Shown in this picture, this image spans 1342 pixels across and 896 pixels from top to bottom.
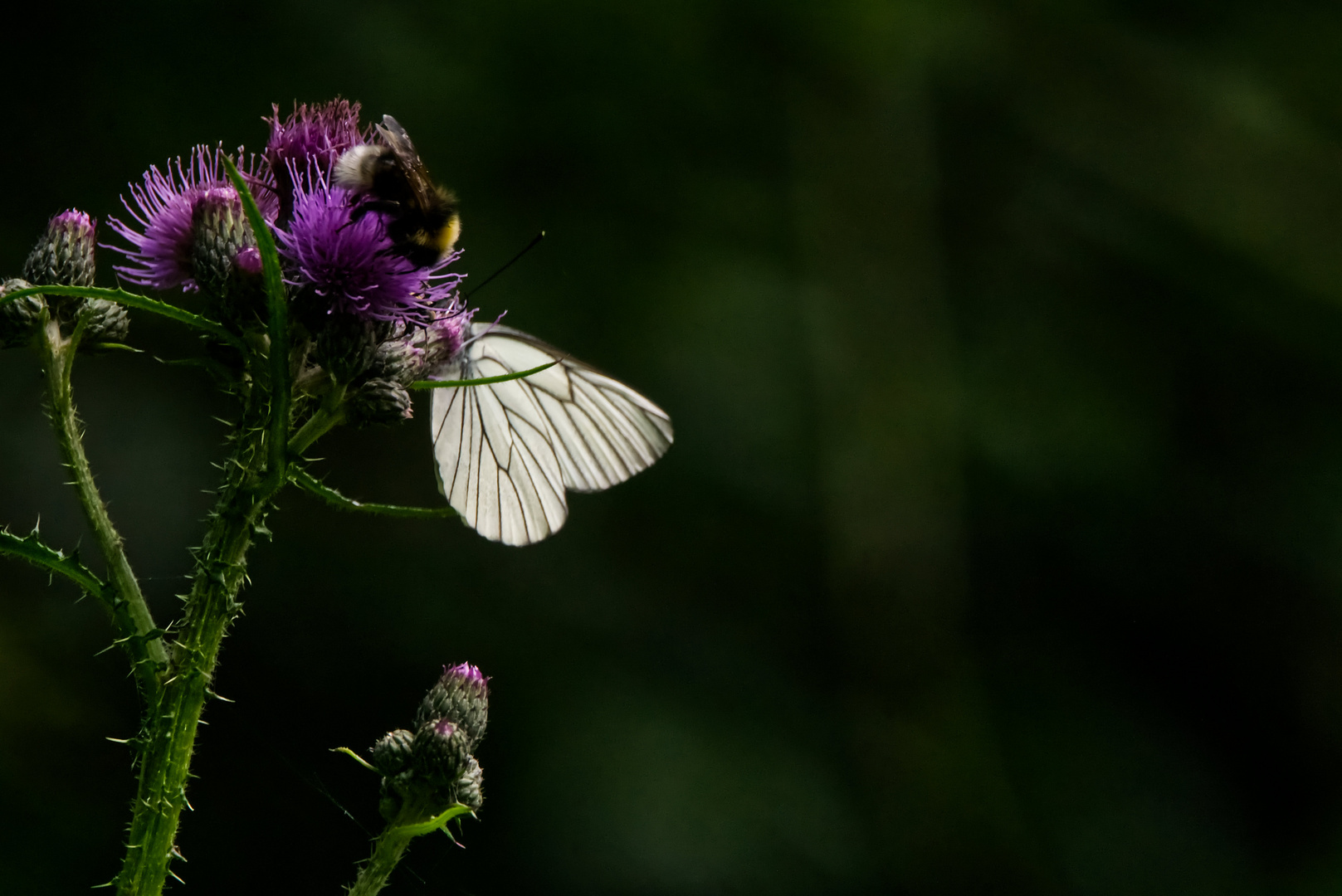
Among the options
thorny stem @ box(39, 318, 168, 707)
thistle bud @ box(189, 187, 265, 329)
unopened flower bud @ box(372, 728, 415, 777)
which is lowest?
unopened flower bud @ box(372, 728, 415, 777)

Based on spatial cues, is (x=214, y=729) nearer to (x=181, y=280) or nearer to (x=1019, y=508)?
(x=181, y=280)

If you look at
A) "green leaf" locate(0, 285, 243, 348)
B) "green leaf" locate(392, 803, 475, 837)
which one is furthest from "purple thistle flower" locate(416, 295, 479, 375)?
"green leaf" locate(392, 803, 475, 837)

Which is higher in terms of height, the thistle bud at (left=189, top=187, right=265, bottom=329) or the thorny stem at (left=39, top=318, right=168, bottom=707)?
the thistle bud at (left=189, top=187, right=265, bottom=329)

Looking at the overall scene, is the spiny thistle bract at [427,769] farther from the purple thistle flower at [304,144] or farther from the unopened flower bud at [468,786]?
the purple thistle flower at [304,144]

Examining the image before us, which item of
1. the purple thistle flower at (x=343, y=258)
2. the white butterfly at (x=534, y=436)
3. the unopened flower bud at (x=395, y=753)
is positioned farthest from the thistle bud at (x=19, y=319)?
the white butterfly at (x=534, y=436)

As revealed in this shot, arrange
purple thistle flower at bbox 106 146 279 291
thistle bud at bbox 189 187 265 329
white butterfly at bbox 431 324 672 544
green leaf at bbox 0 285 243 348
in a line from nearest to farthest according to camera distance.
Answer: green leaf at bbox 0 285 243 348 < thistle bud at bbox 189 187 265 329 < purple thistle flower at bbox 106 146 279 291 < white butterfly at bbox 431 324 672 544

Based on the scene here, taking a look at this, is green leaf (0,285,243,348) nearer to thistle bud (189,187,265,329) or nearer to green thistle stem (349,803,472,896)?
thistle bud (189,187,265,329)
